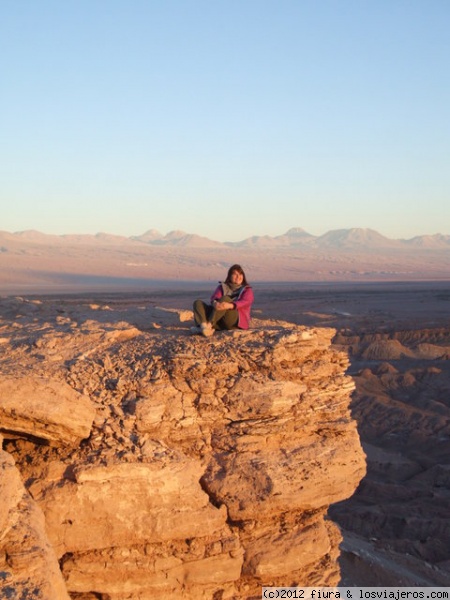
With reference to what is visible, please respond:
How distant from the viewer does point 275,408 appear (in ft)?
21.6

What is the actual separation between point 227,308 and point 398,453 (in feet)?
39.4

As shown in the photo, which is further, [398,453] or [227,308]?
[398,453]

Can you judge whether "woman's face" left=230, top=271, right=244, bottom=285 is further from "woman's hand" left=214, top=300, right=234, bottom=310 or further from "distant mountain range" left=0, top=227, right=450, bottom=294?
"distant mountain range" left=0, top=227, right=450, bottom=294

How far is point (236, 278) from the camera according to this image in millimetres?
8055

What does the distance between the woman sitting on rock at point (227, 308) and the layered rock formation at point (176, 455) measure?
36cm

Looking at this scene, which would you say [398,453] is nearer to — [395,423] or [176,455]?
[395,423]

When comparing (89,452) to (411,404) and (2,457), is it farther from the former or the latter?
(411,404)

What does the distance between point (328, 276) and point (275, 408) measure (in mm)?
103438

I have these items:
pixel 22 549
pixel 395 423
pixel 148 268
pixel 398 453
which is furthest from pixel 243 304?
pixel 148 268

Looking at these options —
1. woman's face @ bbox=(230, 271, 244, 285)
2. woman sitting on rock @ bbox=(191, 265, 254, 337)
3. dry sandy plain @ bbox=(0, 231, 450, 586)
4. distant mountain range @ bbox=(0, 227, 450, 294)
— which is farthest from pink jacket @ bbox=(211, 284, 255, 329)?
distant mountain range @ bbox=(0, 227, 450, 294)

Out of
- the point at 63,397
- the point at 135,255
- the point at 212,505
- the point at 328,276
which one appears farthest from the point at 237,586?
the point at 135,255

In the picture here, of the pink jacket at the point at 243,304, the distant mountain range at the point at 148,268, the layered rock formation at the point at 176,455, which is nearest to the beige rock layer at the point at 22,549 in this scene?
the layered rock formation at the point at 176,455

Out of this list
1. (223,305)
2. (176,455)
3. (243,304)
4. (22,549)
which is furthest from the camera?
(243,304)

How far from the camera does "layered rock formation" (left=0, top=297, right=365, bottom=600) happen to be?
5.71m
